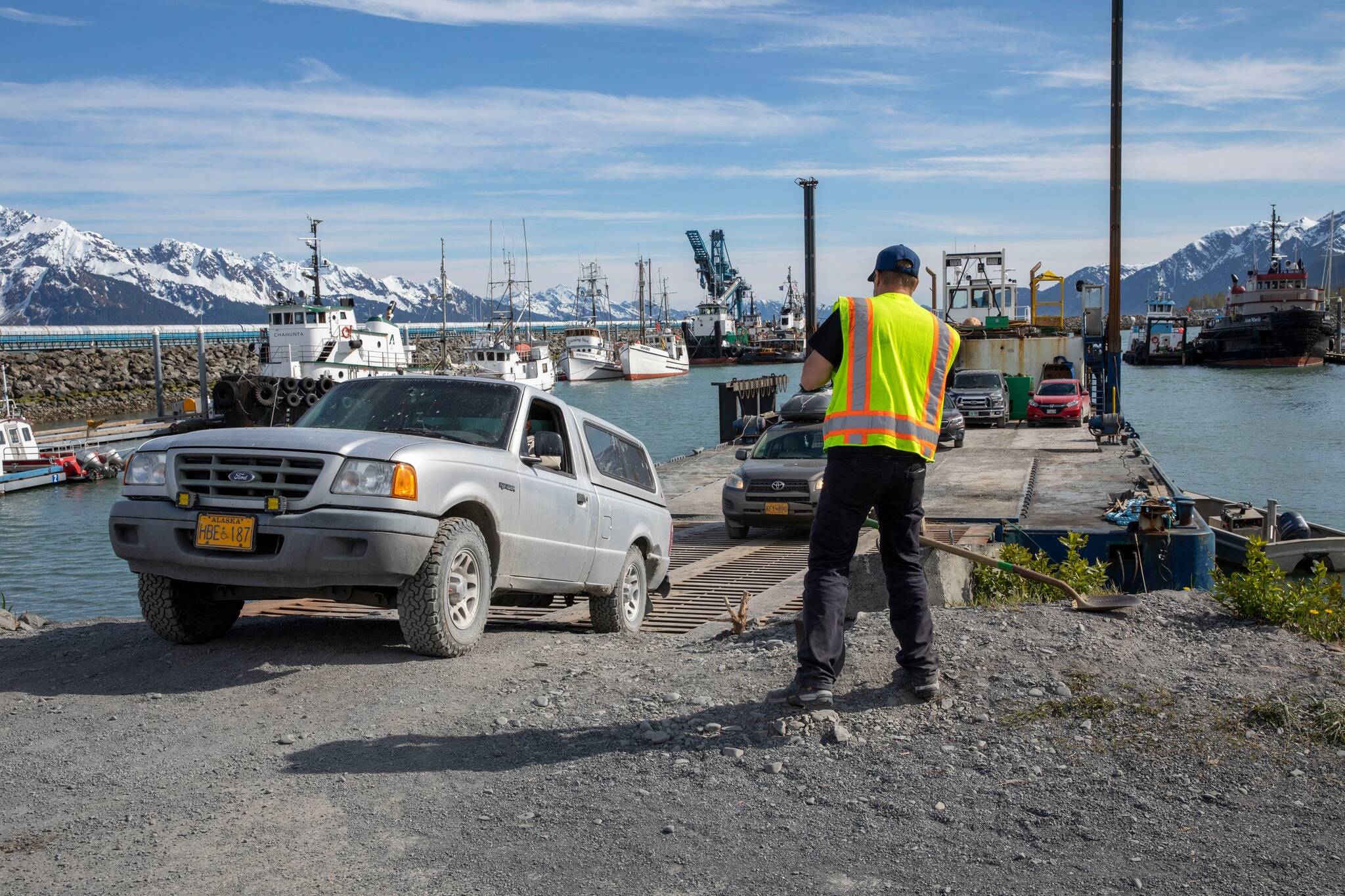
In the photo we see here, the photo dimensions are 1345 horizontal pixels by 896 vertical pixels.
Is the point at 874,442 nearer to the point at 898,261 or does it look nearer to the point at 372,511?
the point at 898,261

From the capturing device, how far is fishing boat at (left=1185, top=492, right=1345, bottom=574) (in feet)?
46.0

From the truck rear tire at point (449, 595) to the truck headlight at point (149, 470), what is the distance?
1.44m

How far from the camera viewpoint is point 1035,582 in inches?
306

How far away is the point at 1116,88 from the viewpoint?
27.8m

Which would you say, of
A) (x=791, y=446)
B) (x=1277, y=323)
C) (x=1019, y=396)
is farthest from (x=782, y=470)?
(x=1277, y=323)

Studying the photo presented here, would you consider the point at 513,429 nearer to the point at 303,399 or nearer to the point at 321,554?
the point at 321,554

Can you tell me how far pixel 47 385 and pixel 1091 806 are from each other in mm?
74742

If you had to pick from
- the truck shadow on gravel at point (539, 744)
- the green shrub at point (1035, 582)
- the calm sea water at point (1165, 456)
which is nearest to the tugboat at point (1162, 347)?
the calm sea water at point (1165, 456)

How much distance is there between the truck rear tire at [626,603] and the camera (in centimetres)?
839

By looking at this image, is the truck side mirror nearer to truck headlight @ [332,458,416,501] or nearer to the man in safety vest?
truck headlight @ [332,458,416,501]

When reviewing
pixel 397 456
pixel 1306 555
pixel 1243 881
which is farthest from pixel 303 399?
pixel 1243 881

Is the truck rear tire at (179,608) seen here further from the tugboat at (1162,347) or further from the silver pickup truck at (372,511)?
the tugboat at (1162,347)

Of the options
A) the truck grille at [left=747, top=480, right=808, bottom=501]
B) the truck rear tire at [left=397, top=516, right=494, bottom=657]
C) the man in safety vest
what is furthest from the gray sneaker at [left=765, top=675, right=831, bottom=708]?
the truck grille at [left=747, top=480, right=808, bottom=501]

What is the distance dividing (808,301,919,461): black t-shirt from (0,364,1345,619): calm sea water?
17444 mm
